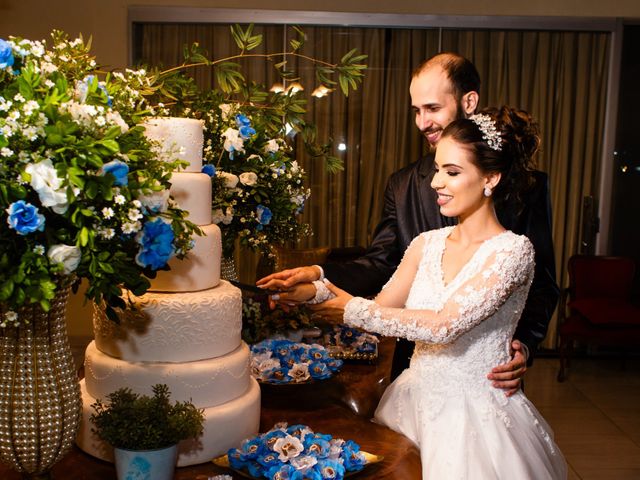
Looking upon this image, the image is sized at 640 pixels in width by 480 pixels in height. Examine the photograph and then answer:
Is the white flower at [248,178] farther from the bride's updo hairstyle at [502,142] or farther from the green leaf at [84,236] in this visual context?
the green leaf at [84,236]

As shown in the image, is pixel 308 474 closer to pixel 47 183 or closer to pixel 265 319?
pixel 47 183

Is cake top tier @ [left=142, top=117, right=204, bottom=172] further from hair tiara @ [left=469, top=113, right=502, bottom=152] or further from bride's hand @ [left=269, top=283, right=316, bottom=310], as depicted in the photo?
hair tiara @ [left=469, top=113, right=502, bottom=152]

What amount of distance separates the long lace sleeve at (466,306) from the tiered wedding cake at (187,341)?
1.54 feet

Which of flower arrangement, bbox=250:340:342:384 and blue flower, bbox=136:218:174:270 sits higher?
blue flower, bbox=136:218:174:270

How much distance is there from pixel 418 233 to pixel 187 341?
133 cm

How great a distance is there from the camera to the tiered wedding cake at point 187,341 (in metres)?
1.87

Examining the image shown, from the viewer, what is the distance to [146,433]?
158 centimetres

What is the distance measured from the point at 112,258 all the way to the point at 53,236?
0.11 m

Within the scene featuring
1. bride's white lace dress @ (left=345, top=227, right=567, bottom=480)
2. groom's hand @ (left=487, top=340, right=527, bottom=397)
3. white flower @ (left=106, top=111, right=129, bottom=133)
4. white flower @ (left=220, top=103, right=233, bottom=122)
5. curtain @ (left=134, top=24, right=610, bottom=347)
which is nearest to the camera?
white flower @ (left=106, top=111, right=129, bottom=133)

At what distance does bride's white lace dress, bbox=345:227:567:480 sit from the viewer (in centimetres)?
211

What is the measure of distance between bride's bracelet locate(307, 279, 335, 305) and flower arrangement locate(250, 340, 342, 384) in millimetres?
173

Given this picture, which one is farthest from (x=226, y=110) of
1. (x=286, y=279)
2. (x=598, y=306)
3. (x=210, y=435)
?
(x=598, y=306)

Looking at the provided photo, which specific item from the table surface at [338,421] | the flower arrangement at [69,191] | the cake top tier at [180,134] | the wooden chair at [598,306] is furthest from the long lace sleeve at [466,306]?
the wooden chair at [598,306]

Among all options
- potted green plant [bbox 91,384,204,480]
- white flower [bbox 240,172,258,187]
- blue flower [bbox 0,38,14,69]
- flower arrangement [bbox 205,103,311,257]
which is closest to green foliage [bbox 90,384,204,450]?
potted green plant [bbox 91,384,204,480]
